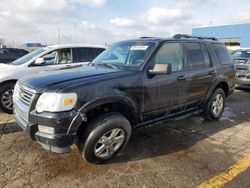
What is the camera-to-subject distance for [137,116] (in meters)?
4.13

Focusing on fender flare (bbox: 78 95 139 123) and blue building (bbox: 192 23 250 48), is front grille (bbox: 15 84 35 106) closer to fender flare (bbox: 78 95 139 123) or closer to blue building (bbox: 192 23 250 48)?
fender flare (bbox: 78 95 139 123)

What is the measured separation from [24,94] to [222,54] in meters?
4.47

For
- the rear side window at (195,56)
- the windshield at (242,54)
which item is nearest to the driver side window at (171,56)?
the rear side window at (195,56)

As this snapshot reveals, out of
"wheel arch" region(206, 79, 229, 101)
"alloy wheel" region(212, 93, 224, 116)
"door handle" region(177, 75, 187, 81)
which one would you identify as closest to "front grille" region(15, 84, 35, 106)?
"door handle" region(177, 75, 187, 81)

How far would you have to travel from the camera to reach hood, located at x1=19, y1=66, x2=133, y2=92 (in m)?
3.36

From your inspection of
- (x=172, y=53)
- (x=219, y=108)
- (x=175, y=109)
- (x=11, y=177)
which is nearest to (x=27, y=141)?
(x=11, y=177)

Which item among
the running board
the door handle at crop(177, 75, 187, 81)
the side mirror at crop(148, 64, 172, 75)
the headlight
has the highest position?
the side mirror at crop(148, 64, 172, 75)

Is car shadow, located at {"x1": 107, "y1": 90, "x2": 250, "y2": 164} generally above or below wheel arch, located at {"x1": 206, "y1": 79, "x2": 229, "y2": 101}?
below

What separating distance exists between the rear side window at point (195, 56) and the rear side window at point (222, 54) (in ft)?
2.23

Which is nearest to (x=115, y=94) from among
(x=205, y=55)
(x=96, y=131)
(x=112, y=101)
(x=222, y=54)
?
(x=112, y=101)

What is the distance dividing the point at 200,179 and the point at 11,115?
4453mm

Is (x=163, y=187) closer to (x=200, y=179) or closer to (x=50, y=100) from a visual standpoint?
(x=200, y=179)

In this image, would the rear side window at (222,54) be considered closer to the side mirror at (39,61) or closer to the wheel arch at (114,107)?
the wheel arch at (114,107)

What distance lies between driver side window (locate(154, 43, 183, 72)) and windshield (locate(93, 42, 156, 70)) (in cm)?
Answer: 18
